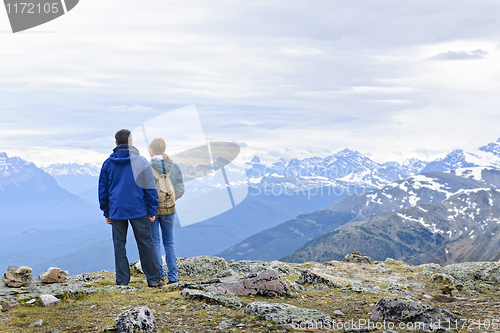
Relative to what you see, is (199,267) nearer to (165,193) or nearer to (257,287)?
(165,193)

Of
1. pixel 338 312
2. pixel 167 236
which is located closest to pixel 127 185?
pixel 167 236

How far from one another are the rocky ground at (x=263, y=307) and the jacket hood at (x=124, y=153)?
4089 millimetres

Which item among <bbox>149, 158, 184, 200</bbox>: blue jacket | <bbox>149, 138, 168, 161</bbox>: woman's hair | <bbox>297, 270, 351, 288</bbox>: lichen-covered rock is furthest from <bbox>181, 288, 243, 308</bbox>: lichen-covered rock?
<bbox>149, 138, 168, 161</bbox>: woman's hair

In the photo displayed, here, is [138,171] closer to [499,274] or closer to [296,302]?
[296,302]

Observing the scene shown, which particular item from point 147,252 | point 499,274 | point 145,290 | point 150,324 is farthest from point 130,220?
point 499,274

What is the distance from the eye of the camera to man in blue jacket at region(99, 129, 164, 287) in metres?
11.2

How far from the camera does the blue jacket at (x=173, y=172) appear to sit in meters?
11.8

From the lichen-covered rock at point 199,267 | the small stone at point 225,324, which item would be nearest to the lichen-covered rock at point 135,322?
the small stone at point 225,324

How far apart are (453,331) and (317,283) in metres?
6.21

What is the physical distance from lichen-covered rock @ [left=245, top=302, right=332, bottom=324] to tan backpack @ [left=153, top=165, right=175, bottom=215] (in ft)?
15.6

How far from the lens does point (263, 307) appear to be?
27.5 ft

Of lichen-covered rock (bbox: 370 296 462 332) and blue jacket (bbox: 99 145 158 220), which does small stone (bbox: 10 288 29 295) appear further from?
lichen-covered rock (bbox: 370 296 462 332)

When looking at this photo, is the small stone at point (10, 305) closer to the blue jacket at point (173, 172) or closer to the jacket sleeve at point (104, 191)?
the jacket sleeve at point (104, 191)

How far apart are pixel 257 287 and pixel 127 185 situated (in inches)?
200
